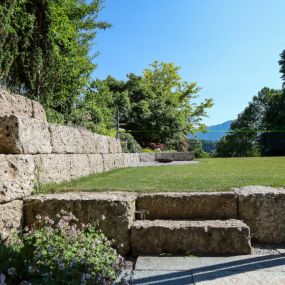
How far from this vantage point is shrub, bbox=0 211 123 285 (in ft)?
5.85

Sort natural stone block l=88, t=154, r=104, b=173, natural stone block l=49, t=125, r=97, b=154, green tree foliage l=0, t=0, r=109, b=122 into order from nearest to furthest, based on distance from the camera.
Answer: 1. natural stone block l=49, t=125, r=97, b=154
2. natural stone block l=88, t=154, r=104, b=173
3. green tree foliage l=0, t=0, r=109, b=122

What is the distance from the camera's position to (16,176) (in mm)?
3342

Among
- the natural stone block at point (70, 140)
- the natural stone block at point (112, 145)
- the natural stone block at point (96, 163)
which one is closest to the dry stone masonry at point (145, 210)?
the natural stone block at point (70, 140)

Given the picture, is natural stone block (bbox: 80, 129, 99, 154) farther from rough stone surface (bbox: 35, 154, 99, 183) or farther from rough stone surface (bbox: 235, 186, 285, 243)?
rough stone surface (bbox: 235, 186, 285, 243)

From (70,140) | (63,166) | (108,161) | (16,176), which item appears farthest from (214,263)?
(108,161)

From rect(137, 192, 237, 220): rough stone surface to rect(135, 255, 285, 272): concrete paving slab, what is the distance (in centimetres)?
55

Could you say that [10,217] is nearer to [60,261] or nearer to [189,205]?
[60,261]

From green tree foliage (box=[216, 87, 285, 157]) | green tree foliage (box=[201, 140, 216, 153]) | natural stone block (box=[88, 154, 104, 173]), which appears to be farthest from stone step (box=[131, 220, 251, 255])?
green tree foliage (box=[201, 140, 216, 153])

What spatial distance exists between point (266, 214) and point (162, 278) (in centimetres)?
138

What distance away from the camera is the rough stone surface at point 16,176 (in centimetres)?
310

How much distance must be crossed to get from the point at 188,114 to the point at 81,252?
29.3m

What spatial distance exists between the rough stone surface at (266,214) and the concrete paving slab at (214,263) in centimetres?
40

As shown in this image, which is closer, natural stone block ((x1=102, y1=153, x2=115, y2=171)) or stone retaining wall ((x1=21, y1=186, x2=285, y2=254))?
stone retaining wall ((x1=21, y1=186, x2=285, y2=254))

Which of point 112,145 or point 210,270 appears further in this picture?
point 112,145
